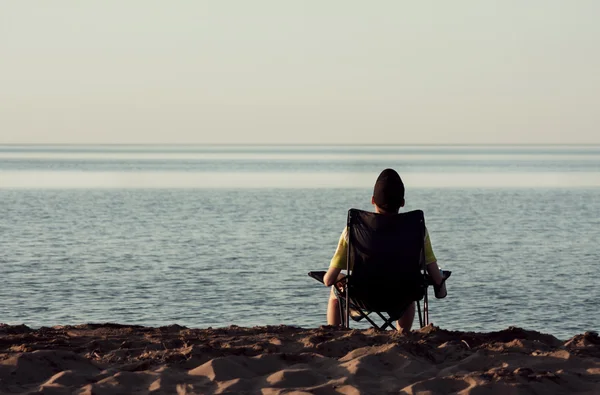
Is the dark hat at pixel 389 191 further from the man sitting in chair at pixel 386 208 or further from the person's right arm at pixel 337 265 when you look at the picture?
→ the person's right arm at pixel 337 265

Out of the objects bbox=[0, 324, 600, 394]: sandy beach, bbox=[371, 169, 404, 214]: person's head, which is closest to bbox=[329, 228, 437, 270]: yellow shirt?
bbox=[371, 169, 404, 214]: person's head

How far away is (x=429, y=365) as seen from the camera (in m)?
5.47

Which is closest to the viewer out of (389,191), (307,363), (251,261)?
(307,363)

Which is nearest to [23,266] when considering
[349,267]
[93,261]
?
[93,261]

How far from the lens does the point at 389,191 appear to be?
261 inches

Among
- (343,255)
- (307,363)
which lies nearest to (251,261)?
(343,255)

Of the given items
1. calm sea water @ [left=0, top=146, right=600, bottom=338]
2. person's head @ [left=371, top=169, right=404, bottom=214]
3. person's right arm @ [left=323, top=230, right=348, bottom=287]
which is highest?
person's head @ [left=371, top=169, right=404, bottom=214]

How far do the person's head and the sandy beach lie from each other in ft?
2.81

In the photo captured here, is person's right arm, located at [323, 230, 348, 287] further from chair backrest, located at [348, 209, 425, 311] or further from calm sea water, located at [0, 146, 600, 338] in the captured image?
calm sea water, located at [0, 146, 600, 338]

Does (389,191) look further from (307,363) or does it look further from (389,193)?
(307,363)

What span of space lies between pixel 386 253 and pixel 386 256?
0.8 inches

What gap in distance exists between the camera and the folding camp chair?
6648mm

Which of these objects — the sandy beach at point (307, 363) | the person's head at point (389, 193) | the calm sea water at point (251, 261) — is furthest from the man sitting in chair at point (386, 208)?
the calm sea water at point (251, 261)

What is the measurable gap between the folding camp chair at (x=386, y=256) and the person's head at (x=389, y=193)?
0.25 feet
